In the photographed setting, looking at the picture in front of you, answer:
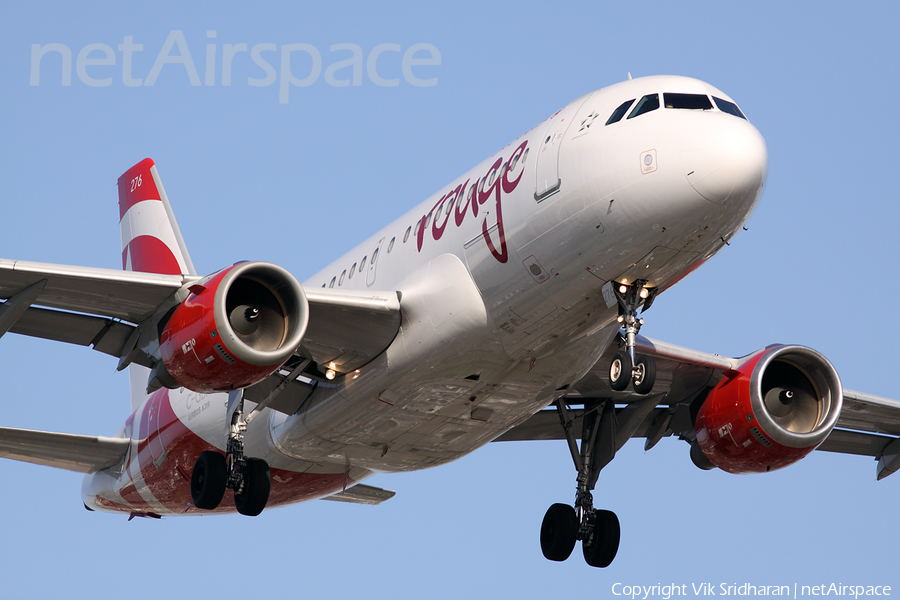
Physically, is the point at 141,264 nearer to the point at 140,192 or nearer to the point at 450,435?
the point at 140,192

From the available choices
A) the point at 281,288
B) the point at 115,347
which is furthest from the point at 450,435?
the point at 115,347

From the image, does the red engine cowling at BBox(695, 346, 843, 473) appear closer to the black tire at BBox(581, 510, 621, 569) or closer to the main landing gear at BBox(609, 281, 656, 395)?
the black tire at BBox(581, 510, 621, 569)

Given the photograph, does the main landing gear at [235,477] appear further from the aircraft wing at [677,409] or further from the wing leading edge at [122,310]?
the aircraft wing at [677,409]

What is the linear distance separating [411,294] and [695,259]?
15.8ft

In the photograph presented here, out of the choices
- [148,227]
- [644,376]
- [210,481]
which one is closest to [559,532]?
[210,481]

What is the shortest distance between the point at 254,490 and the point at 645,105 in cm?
1025

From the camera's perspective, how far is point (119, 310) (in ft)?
67.4

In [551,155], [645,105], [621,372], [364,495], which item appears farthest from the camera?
[364,495]

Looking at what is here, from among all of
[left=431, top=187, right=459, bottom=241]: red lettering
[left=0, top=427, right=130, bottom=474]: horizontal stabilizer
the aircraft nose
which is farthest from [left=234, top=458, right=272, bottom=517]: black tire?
the aircraft nose

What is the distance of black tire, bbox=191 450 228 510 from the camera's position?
22344 millimetres

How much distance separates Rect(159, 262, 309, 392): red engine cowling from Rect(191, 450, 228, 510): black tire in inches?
130

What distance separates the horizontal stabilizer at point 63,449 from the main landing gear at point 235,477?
4397 mm

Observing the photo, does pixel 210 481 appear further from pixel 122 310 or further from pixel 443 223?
pixel 443 223

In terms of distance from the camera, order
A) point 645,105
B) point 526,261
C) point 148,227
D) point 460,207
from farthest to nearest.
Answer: point 148,227 → point 460,207 → point 526,261 → point 645,105
